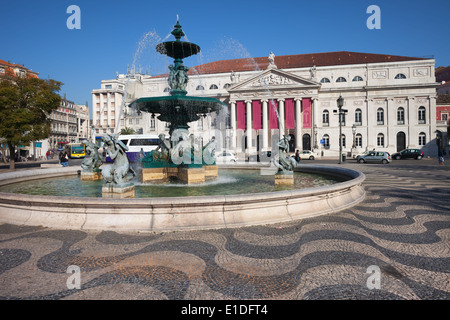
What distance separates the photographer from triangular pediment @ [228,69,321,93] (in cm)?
4956

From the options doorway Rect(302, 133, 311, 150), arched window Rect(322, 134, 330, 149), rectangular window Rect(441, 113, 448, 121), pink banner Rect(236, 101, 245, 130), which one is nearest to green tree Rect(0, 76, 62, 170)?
pink banner Rect(236, 101, 245, 130)

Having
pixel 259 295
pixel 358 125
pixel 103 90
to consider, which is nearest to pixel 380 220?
pixel 259 295

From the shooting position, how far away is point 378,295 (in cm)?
279

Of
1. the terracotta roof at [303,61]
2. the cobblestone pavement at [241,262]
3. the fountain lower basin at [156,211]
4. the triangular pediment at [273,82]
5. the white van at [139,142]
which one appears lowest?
the cobblestone pavement at [241,262]

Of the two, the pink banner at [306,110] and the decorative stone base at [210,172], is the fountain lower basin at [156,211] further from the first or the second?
the pink banner at [306,110]

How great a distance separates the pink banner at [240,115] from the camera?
52.3 meters

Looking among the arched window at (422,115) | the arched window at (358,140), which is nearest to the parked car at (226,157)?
the arched window at (358,140)

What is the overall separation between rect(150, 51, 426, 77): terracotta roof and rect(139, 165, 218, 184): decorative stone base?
48.5m

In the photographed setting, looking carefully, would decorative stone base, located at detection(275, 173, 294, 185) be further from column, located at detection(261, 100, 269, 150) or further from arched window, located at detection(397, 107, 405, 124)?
arched window, located at detection(397, 107, 405, 124)

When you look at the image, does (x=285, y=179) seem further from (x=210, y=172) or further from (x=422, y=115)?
(x=422, y=115)

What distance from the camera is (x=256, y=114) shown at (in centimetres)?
5184

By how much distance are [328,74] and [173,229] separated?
188ft
